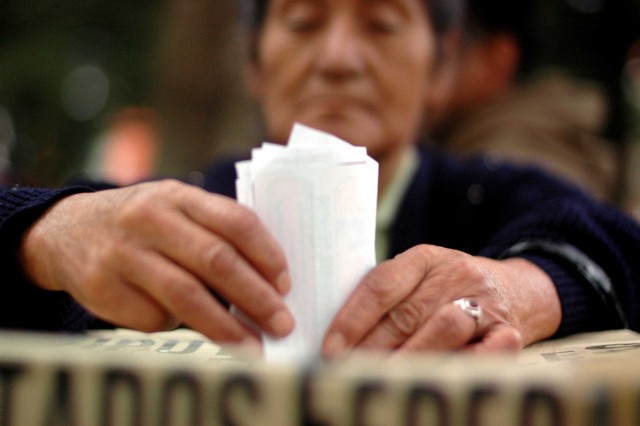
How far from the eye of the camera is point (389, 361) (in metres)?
0.33

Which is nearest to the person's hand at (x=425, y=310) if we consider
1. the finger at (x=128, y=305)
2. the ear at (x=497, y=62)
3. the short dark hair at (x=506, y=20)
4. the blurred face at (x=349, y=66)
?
the finger at (x=128, y=305)

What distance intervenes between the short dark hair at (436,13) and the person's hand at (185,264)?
70cm

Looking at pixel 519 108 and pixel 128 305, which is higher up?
pixel 519 108

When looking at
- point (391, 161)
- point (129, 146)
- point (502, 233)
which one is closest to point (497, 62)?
point (391, 161)

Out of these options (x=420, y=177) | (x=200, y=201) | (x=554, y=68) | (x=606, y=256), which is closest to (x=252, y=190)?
(x=200, y=201)

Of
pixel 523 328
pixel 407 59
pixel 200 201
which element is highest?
pixel 407 59

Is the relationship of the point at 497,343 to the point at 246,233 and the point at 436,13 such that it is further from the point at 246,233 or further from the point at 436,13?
the point at 436,13

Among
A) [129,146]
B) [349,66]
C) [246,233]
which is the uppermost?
[349,66]

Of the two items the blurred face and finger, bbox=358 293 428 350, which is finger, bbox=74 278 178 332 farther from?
the blurred face

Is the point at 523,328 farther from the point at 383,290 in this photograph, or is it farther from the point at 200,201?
the point at 200,201

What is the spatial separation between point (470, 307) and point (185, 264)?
0.19 metres

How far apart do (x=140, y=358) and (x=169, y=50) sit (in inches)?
92.1

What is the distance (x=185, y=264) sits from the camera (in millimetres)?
421

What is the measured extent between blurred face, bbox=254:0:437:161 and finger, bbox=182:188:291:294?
0.46m
